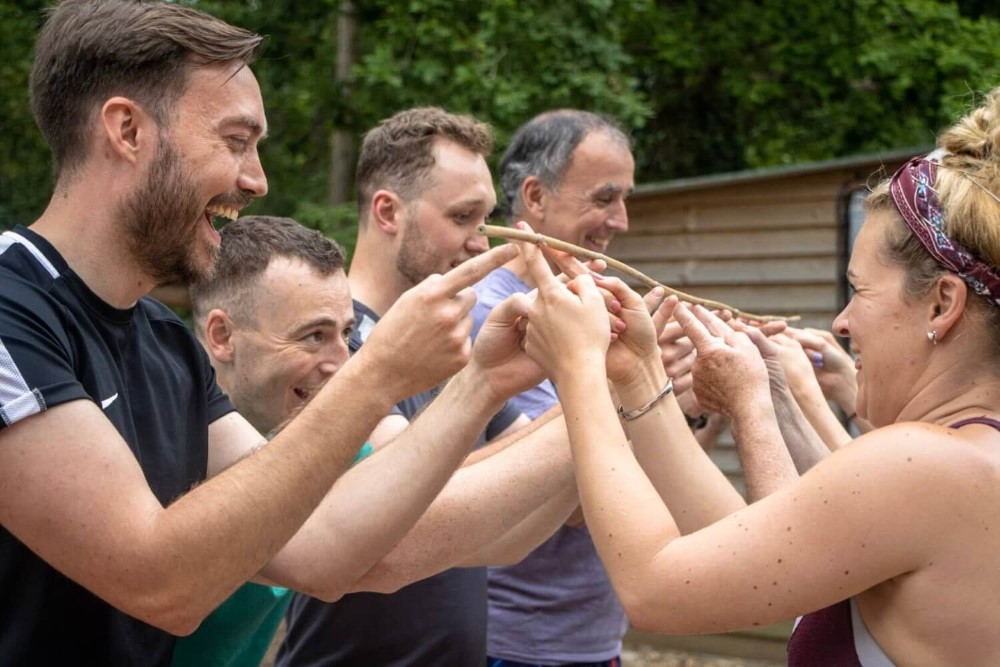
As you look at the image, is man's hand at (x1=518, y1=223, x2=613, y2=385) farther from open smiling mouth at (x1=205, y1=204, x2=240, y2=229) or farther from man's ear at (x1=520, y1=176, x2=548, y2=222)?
man's ear at (x1=520, y1=176, x2=548, y2=222)

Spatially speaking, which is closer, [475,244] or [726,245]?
[475,244]

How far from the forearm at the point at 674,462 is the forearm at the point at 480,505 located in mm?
457

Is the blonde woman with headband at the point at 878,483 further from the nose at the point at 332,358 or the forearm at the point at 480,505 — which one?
the nose at the point at 332,358

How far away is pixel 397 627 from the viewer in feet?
10.4

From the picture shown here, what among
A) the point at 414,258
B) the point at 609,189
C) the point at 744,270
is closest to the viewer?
the point at 414,258

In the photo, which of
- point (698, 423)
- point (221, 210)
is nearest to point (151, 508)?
point (221, 210)

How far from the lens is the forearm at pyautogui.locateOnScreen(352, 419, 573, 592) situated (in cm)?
270

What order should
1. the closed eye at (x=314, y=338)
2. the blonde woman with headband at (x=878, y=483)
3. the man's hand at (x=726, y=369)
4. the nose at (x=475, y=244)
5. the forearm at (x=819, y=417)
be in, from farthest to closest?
the nose at (x=475, y=244), the forearm at (x=819, y=417), the closed eye at (x=314, y=338), the man's hand at (x=726, y=369), the blonde woman with headband at (x=878, y=483)

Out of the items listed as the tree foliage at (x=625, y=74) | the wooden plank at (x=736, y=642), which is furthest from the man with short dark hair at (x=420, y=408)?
the tree foliage at (x=625, y=74)

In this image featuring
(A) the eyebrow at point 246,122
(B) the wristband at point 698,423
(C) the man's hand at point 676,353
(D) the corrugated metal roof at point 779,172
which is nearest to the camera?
(A) the eyebrow at point 246,122

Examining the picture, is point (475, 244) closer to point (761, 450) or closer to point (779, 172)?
point (761, 450)

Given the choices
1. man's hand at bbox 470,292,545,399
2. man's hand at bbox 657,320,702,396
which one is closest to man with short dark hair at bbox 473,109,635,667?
man's hand at bbox 657,320,702,396

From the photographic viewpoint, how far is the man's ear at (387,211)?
384 cm

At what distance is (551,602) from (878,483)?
2.14 metres
